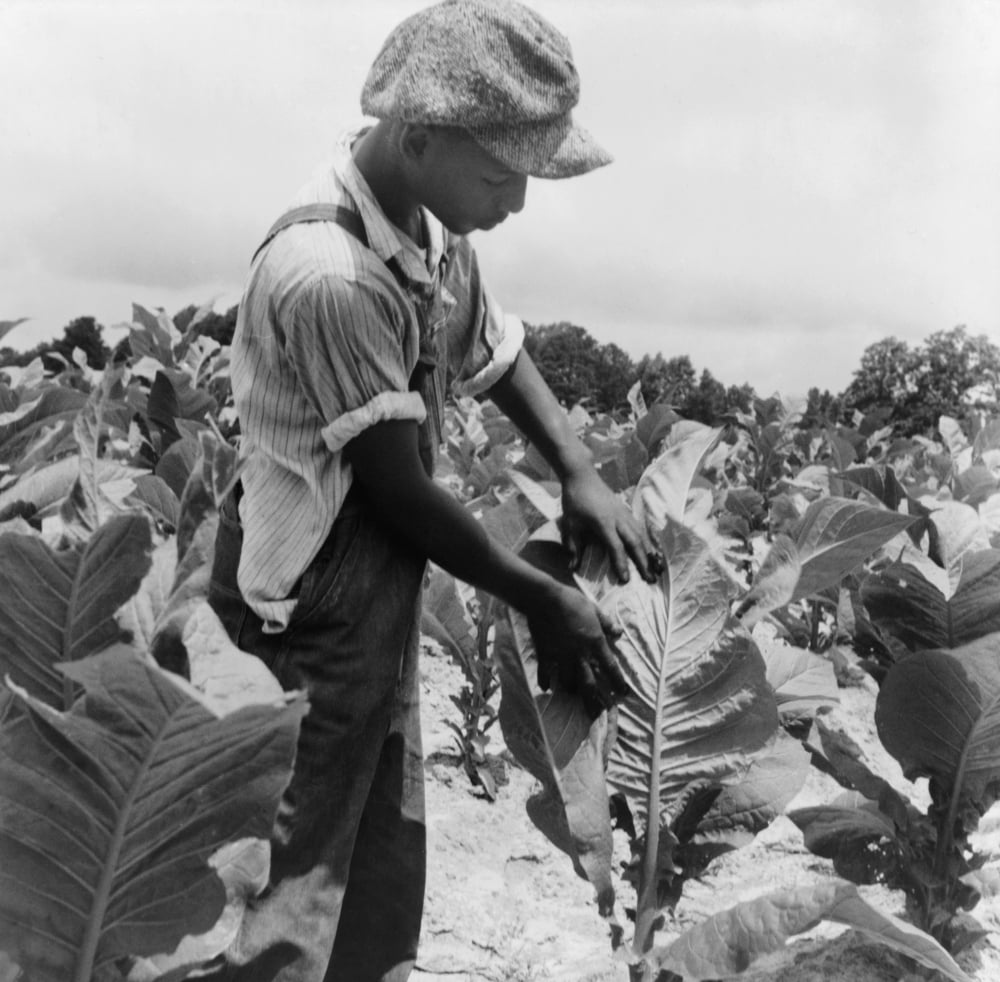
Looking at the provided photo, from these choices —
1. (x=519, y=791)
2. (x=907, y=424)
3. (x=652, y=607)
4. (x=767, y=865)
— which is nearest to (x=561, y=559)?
(x=652, y=607)

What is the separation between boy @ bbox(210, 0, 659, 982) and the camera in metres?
1.59

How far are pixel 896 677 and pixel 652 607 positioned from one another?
622 millimetres

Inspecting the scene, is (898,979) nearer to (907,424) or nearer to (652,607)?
(652,607)

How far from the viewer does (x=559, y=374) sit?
188ft

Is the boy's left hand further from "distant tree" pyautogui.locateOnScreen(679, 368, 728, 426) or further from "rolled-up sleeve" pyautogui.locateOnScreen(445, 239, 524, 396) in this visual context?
"distant tree" pyautogui.locateOnScreen(679, 368, 728, 426)

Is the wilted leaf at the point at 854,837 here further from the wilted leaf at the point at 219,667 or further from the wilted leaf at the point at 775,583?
the wilted leaf at the point at 219,667

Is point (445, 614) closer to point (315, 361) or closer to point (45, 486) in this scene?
point (45, 486)

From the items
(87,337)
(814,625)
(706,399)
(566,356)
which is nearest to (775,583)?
(814,625)

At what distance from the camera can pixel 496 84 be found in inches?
61.2

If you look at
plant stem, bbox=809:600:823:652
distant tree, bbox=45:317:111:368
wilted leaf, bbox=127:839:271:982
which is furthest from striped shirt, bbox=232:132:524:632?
distant tree, bbox=45:317:111:368

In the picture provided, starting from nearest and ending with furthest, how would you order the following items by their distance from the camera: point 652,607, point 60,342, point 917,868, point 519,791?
point 652,607 → point 917,868 → point 519,791 → point 60,342

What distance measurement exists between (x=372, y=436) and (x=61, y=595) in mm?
508

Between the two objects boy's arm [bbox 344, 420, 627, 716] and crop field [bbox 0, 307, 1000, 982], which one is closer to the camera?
crop field [bbox 0, 307, 1000, 982]

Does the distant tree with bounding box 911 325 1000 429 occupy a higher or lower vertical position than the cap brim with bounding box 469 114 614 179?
higher
